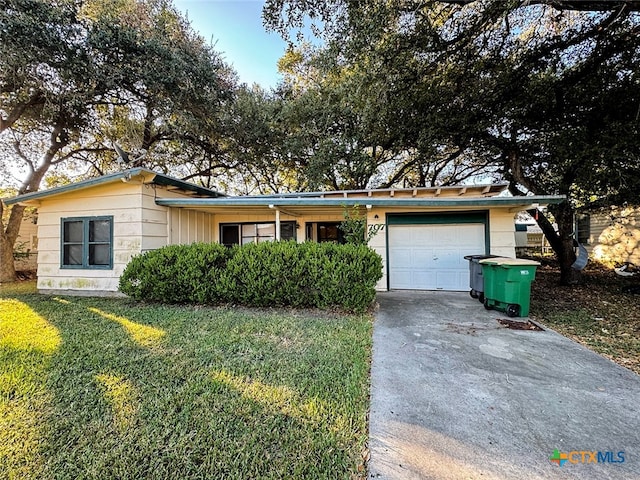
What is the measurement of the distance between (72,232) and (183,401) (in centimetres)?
739

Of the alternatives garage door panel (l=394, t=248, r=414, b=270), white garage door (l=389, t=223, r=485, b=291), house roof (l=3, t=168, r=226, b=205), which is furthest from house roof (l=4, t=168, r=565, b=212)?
garage door panel (l=394, t=248, r=414, b=270)

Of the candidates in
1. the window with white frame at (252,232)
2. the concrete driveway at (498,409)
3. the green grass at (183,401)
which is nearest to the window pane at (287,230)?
the window with white frame at (252,232)

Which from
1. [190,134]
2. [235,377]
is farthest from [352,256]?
[190,134]

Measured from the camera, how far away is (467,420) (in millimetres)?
2322

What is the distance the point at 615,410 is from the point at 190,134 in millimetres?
13579

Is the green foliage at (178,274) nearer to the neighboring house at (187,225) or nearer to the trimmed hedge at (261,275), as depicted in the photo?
the trimmed hedge at (261,275)

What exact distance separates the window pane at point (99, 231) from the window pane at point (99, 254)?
0.17 m

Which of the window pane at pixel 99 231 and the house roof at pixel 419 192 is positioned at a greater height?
the house roof at pixel 419 192

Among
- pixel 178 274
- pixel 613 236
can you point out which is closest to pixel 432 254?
pixel 178 274

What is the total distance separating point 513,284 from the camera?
17.5 feet

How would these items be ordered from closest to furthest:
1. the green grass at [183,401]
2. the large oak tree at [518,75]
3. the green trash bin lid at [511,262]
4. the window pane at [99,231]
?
the green grass at [183,401] < the green trash bin lid at [511,262] < the large oak tree at [518,75] < the window pane at [99,231]

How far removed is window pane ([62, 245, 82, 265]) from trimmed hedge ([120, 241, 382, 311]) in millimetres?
2364

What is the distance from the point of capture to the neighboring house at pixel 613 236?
443 inches

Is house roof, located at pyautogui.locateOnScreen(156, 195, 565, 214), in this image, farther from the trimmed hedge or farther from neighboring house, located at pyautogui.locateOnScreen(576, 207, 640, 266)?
neighboring house, located at pyautogui.locateOnScreen(576, 207, 640, 266)
